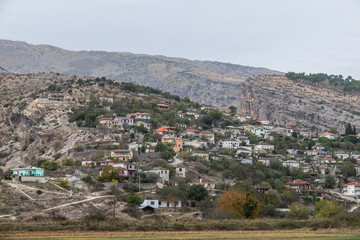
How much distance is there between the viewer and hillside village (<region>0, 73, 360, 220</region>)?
73812 millimetres

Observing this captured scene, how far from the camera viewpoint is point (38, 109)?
12294 cm

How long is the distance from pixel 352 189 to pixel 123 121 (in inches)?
1881

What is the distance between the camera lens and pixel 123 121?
12094 cm

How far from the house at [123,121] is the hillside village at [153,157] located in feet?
0.67


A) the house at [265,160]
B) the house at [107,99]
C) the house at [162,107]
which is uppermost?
the house at [107,99]

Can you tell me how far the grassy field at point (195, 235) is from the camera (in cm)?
4440

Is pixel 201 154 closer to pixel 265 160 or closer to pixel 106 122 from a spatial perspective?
pixel 265 160

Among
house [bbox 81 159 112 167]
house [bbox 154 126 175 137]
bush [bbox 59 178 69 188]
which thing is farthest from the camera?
house [bbox 154 126 175 137]

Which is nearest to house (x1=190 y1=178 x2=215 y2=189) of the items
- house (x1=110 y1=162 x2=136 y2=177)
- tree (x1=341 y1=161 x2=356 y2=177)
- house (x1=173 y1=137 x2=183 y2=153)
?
house (x1=110 y1=162 x2=136 y2=177)

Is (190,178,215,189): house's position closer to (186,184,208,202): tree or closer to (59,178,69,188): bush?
(186,184,208,202): tree

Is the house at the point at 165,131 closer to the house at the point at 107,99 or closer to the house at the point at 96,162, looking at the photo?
the house at the point at 107,99

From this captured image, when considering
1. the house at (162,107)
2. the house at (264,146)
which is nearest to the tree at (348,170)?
the house at (264,146)

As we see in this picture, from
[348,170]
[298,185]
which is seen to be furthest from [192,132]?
[348,170]

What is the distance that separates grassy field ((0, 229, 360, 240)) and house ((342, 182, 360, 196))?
1880 inches
